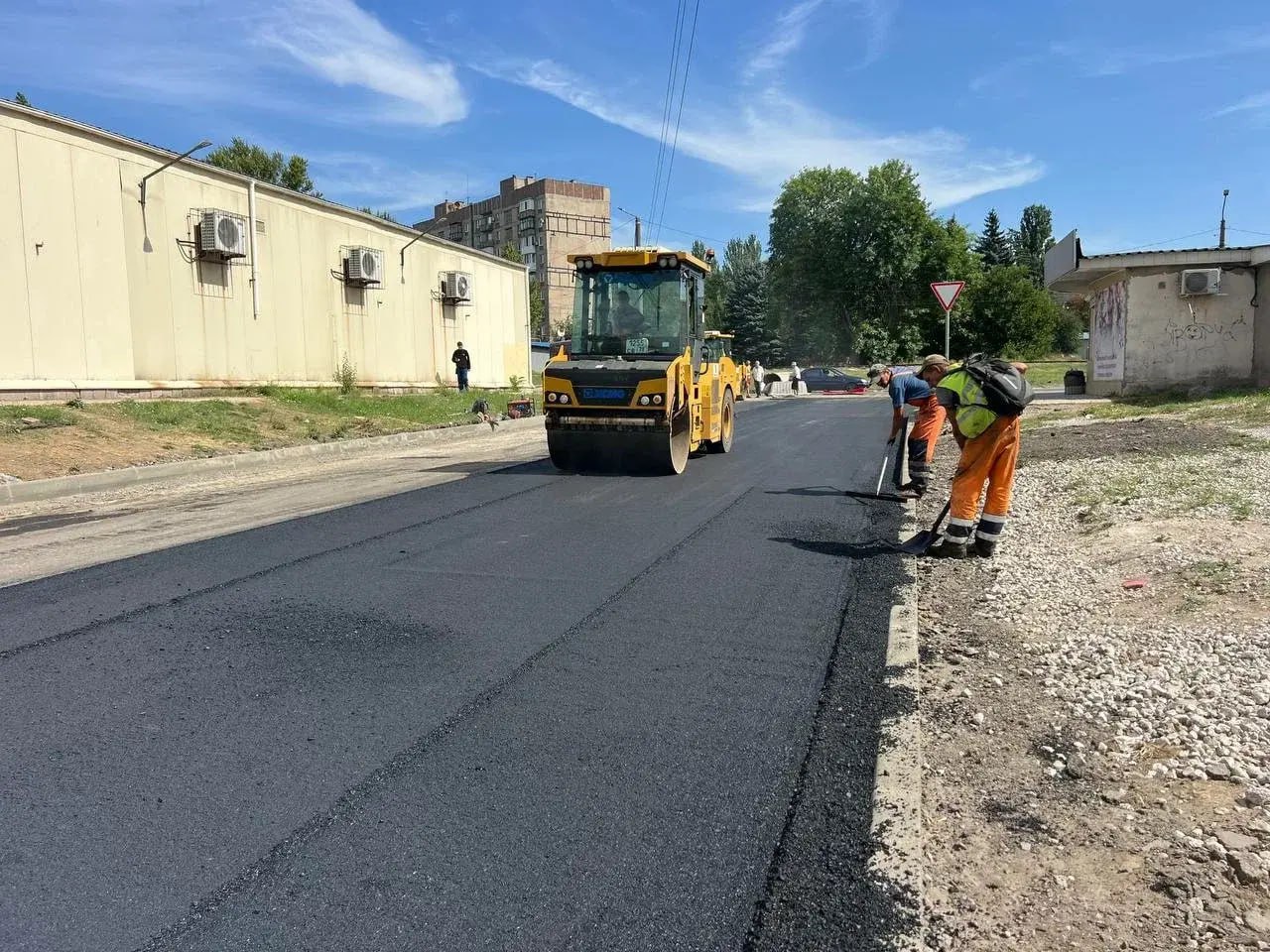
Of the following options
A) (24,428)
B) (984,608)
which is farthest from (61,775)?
(24,428)

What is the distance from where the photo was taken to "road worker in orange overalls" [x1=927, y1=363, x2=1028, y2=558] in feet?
21.9

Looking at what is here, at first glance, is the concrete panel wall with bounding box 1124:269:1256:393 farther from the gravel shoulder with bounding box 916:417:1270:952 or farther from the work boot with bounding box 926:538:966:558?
the work boot with bounding box 926:538:966:558

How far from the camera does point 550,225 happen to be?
87.6m

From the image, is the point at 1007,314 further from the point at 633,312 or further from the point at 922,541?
the point at 922,541

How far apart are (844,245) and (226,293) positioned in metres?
53.2

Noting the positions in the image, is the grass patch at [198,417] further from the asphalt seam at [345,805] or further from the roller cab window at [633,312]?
the asphalt seam at [345,805]

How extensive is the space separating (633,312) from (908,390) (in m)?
3.85

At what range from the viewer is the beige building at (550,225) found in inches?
3447

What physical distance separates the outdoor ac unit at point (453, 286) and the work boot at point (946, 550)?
24.6 m

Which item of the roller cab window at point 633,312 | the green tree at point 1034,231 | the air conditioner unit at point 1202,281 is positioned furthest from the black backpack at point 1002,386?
the green tree at point 1034,231

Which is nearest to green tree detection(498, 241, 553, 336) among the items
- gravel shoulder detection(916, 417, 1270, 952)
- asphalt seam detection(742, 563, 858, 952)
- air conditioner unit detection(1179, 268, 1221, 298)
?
air conditioner unit detection(1179, 268, 1221, 298)

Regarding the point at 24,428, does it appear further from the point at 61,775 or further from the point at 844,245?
the point at 844,245

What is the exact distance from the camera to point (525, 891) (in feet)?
8.88

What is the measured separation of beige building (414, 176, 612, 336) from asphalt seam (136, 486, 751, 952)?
79.3 metres
